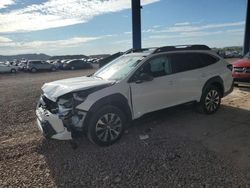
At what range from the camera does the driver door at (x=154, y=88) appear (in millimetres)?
4988

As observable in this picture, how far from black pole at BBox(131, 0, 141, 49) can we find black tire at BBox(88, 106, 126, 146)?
5774 mm

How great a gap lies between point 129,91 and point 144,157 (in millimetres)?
1298

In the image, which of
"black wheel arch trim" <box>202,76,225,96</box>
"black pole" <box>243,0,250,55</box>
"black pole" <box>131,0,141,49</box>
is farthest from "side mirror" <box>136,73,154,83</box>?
"black pole" <box>243,0,250,55</box>

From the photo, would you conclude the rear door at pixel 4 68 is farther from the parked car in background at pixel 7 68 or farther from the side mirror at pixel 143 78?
the side mirror at pixel 143 78

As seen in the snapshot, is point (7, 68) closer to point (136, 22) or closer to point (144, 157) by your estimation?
point (136, 22)

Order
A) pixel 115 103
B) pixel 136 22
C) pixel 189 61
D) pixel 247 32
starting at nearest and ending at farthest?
pixel 115 103, pixel 189 61, pixel 136 22, pixel 247 32

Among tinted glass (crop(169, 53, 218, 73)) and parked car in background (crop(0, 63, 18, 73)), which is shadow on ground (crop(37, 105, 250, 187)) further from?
parked car in background (crop(0, 63, 18, 73))

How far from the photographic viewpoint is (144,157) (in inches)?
168

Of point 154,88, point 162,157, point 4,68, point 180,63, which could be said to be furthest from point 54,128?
point 4,68

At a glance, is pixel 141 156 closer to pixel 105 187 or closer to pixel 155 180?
pixel 155 180

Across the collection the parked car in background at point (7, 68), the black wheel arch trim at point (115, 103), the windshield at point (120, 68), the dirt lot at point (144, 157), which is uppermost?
the windshield at point (120, 68)

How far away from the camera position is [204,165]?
12.8ft

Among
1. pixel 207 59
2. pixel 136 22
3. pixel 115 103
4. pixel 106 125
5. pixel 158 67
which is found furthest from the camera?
pixel 136 22

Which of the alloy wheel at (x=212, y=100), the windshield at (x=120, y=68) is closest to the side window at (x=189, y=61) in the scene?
the alloy wheel at (x=212, y=100)
